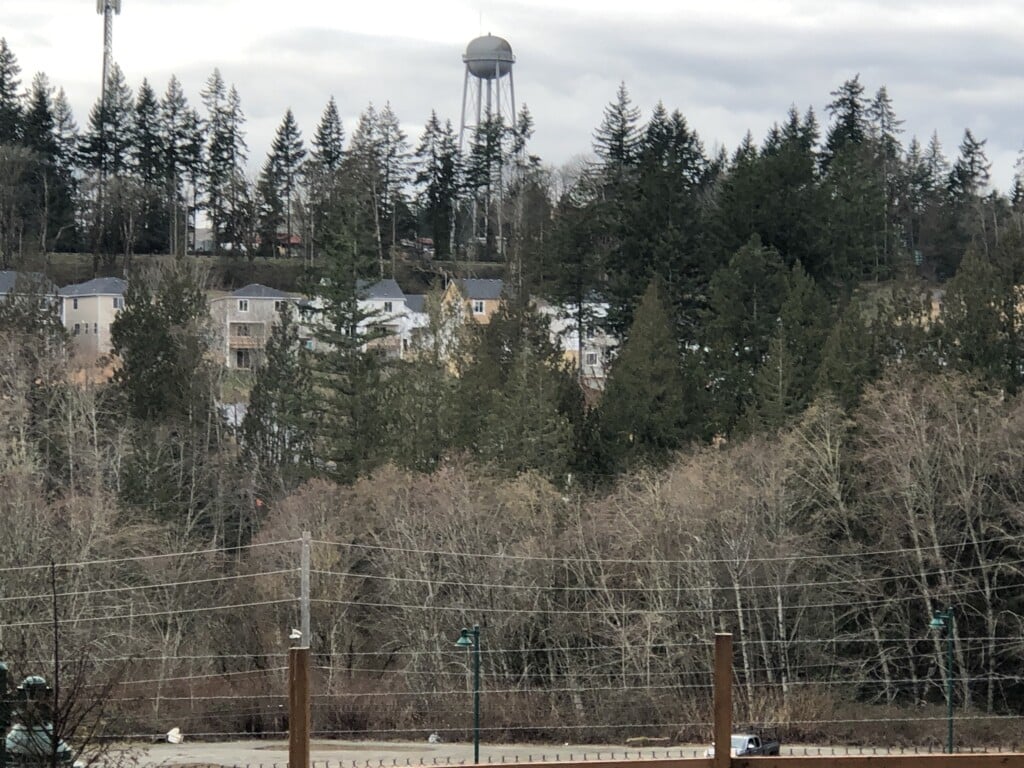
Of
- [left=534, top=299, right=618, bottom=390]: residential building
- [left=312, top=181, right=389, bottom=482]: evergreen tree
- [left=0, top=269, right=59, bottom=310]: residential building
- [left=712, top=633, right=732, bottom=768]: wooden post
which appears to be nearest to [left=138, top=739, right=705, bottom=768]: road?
[left=312, top=181, right=389, bottom=482]: evergreen tree

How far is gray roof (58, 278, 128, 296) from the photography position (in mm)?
82375

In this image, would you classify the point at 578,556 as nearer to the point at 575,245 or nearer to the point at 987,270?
the point at 987,270

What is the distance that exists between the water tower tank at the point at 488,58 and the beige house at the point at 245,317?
28.7 metres

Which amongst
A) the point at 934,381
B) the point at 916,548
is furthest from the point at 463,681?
the point at 934,381

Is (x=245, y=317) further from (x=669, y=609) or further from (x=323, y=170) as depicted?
(x=669, y=609)

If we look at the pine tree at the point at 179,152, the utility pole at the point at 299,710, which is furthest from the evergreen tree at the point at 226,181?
the utility pole at the point at 299,710

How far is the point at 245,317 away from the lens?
80250 mm

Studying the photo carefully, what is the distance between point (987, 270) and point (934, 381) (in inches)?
222

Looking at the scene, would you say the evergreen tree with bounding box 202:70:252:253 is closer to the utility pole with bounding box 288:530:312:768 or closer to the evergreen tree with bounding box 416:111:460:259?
the evergreen tree with bounding box 416:111:460:259

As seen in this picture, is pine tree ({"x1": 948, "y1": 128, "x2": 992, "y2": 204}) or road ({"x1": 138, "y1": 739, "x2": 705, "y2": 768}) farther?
pine tree ({"x1": 948, "y1": 128, "x2": 992, "y2": 204})

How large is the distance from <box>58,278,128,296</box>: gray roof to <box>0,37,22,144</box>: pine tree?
13.4 meters

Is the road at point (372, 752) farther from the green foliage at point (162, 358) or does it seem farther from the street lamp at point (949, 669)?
the green foliage at point (162, 358)

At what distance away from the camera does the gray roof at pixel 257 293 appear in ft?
269

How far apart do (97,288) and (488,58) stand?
3447 cm
